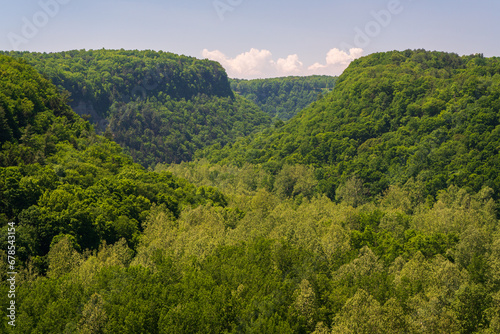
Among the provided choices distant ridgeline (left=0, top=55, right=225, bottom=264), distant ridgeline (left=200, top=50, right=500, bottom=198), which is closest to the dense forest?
distant ridgeline (left=0, top=55, right=225, bottom=264)

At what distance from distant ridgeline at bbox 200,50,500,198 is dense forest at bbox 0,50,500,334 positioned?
77cm

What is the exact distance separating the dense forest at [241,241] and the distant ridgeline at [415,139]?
77 cm

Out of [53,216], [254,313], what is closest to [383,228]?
[254,313]

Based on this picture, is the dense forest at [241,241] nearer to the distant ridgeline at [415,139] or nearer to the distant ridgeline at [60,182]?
the distant ridgeline at [60,182]

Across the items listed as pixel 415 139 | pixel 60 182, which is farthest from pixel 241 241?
pixel 415 139

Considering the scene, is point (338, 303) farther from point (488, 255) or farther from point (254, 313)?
point (488, 255)

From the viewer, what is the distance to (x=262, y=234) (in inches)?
3044

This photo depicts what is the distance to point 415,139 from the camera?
162375 millimetres

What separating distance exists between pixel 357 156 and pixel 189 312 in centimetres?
13316

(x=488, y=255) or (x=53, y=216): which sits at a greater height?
(x=53, y=216)

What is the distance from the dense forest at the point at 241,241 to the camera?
4778 cm

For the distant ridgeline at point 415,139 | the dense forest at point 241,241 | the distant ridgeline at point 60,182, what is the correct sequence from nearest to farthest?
the dense forest at point 241,241 → the distant ridgeline at point 60,182 → the distant ridgeline at point 415,139

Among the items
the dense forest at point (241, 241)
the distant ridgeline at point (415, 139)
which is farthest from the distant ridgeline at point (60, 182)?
the distant ridgeline at point (415, 139)

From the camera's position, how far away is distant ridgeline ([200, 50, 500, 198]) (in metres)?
136
